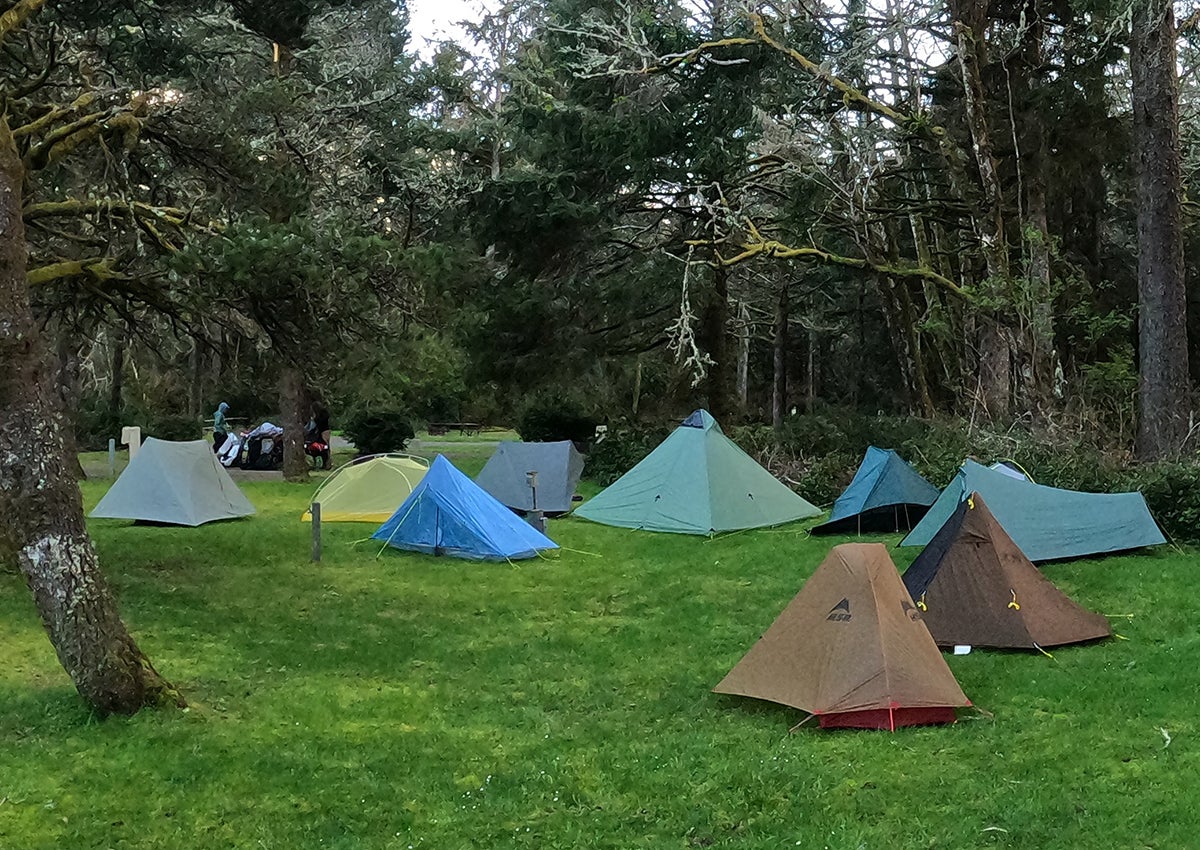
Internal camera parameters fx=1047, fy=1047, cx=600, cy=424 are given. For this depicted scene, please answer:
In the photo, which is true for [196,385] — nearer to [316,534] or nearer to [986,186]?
[316,534]

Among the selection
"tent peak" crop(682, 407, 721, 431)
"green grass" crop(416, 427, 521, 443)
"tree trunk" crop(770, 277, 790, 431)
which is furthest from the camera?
"green grass" crop(416, 427, 521, 443)

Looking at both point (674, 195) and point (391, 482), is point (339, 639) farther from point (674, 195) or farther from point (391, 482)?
point (674, 195)

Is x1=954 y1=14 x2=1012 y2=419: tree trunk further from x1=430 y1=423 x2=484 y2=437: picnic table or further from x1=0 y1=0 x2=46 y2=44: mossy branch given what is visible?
x1=430 y1=423 x2=484 y2=437: picnic table

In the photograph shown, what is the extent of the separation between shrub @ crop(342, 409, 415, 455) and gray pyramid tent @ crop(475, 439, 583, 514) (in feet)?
24.9

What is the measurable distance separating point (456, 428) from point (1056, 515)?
2849 cm

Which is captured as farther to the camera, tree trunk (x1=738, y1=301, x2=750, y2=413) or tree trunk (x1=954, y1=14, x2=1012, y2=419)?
tree trunk (x1=738, y1=301, x2=750, y2=413)

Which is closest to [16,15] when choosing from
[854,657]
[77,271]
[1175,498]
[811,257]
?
[77,271]

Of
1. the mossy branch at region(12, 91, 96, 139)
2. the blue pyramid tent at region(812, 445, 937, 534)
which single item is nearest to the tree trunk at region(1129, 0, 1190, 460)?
the blue pyramid tent at region(812, 445, 937, 534)

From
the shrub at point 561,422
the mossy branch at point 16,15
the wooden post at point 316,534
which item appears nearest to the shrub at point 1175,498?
the wooden post at point 316,534

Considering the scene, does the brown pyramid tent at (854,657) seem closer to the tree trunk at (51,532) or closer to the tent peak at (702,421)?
the tree trunk at (51,532)

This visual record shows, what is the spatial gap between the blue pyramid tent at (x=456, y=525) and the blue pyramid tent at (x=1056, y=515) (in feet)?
14.2

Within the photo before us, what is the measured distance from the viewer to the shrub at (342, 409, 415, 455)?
22.0 meters

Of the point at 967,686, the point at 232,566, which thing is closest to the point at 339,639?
the point at 232,566

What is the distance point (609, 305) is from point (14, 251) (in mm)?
12858
